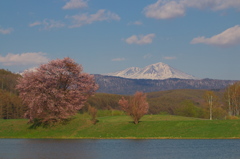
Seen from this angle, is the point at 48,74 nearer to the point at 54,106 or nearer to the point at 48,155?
the point at 54,106

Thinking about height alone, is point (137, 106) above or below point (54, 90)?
below

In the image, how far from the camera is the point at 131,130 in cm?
6291

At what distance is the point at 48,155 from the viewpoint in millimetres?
36969

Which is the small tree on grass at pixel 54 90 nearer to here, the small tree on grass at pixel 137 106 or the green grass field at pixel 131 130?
the green grass field at pixel 131 130

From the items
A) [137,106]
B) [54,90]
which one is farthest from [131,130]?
[54,90]

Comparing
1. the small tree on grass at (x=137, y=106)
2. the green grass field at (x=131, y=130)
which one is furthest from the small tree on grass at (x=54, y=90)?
the small tree on grass at (x=137, y=106)

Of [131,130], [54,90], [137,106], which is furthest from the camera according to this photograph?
[54,90]

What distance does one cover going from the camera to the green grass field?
187 ft

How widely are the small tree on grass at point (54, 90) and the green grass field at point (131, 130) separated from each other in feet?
8.54

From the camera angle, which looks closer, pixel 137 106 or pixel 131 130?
pixel 131 130

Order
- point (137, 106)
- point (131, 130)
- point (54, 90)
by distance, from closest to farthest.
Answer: point (131, 130) → point (137, 106) → point (54, 90)

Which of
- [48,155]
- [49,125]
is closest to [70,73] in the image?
[49,125]

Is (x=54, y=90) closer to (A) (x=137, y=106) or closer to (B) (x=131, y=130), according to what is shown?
(A) (x=137, y=106)

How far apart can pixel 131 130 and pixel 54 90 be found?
54.9 ft
